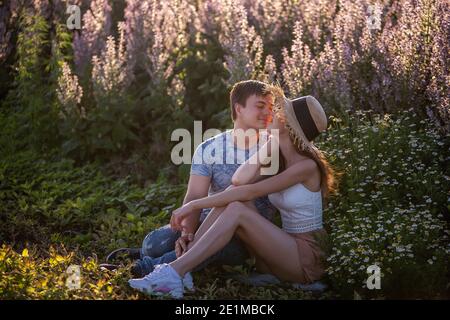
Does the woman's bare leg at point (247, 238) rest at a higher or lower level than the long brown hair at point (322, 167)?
lower

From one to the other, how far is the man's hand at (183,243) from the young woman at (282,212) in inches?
2.2

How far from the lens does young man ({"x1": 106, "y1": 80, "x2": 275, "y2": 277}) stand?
492 centimetres

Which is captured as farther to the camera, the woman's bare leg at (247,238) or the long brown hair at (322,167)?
the long brown hair at (322,167)

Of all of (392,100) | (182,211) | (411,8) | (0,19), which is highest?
(0,19)

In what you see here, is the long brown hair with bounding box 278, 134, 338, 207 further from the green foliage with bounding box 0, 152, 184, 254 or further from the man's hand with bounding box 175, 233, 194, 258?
the green foliage with bounding box 0, 152, 184, 254

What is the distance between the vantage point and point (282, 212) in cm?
473

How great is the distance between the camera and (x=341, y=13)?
685 centimetres

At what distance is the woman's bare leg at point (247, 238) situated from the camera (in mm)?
A: 4477

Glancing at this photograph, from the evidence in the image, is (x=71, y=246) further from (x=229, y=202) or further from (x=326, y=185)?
(x=326, y=185)

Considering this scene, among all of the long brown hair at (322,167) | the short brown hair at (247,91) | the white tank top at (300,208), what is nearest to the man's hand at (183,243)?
the white tank top at (300,208)

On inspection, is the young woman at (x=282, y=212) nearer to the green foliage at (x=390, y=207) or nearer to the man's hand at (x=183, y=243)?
the man's hand at (x=183, y=243)
